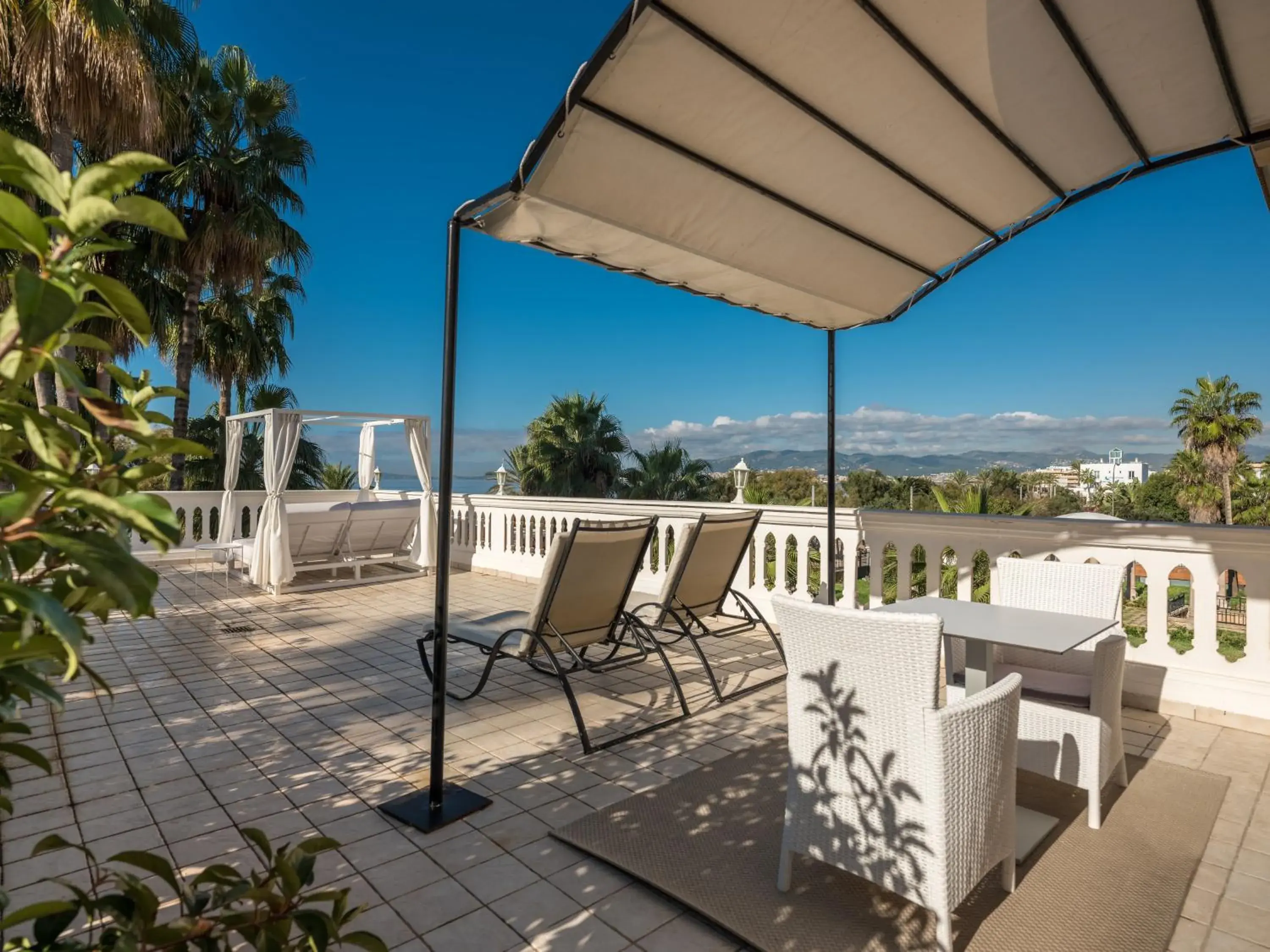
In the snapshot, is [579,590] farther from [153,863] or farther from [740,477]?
[740,477]

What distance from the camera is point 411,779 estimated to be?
3162mm

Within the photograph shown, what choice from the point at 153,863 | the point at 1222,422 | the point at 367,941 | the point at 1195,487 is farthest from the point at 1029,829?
the point at 1222,422

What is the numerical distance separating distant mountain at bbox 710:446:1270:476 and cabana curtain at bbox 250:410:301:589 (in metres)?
5.05

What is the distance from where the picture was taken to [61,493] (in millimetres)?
679

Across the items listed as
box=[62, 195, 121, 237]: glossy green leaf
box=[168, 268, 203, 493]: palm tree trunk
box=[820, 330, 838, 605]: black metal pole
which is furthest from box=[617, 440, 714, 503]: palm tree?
box=[62, 195, 121, 237]: glossy green leaf

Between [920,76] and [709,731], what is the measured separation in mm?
3222

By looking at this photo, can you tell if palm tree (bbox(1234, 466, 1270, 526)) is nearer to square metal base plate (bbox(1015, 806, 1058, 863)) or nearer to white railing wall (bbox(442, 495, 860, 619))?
white railing wall (bbox(442, 495, 860, 619))

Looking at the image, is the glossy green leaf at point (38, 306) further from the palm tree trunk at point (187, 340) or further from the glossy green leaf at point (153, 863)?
the palm tree trunk at point (187, 340)

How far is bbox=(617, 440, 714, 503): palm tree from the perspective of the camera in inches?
923

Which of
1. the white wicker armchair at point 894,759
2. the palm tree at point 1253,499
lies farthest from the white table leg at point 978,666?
the palm tree at point 1253,499

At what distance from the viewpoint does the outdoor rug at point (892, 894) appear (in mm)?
2111

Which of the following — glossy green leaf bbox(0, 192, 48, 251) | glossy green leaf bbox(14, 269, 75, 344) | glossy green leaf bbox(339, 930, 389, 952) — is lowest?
glossy green leaf bbox(339, 930, 389, 952)

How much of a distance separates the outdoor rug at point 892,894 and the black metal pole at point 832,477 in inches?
72.1

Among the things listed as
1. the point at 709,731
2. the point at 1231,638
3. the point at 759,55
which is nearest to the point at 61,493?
the point at 759,55
